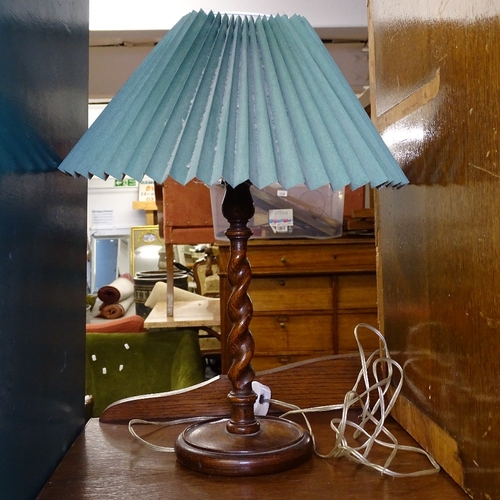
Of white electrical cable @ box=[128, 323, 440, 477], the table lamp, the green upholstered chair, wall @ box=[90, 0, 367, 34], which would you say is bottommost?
the green upholstered chair

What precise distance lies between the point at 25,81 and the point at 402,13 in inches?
15.4

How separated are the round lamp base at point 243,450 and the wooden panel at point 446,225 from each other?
0.13 metres

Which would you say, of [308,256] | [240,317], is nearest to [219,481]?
[240,317]

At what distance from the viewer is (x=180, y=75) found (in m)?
0.47

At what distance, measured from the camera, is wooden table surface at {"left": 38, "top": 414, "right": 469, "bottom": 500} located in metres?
0.47

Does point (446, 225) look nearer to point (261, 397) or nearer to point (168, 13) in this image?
point (261, 397)

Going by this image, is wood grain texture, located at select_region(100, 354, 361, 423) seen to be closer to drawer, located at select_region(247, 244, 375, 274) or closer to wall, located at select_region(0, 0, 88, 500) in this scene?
wall, located at select_region(0, 0, 88, 500)

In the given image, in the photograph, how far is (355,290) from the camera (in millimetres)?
2109

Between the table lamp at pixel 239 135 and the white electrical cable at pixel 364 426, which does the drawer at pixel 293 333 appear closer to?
the white electrical cable at pixel 364 426

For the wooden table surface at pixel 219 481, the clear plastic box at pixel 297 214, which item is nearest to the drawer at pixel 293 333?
the clear plastic box at pixel 297 214

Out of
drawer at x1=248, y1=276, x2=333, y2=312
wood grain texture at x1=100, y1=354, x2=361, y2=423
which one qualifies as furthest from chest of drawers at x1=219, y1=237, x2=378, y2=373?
wood grain texture at x1=100, y1=354, x2=361, y2=423

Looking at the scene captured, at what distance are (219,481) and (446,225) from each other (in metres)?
0.29

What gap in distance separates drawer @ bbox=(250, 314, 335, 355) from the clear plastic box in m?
0.30

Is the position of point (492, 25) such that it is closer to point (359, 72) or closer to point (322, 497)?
point (322, 497)
